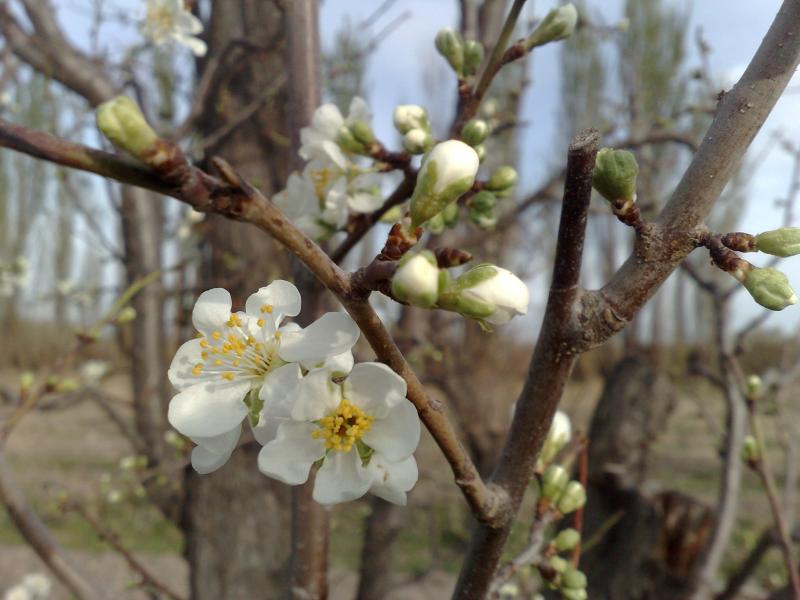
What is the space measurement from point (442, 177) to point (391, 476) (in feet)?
1.03

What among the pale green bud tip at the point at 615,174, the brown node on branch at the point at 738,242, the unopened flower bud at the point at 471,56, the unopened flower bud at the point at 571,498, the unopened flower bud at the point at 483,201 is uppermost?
the unopened flower bud at the point at 471,56

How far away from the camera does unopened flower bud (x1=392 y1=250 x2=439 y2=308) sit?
493 millimetres

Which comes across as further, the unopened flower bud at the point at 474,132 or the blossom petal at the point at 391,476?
the unopened flower bud at the point at 474,132

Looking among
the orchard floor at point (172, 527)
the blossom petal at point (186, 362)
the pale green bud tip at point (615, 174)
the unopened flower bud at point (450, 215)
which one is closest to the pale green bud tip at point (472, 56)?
the unopened flower bud at point (450, 215)

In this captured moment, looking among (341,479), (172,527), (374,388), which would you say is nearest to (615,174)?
(374,388)

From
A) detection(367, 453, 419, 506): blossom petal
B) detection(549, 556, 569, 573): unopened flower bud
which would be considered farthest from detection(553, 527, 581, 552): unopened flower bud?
detection(367, 453, 419, 506): blossom petal

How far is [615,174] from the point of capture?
595mm

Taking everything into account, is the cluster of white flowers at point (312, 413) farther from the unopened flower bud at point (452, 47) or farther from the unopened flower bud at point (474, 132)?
the unopened flower bud at point (452, 47)

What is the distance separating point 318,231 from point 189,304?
213cm

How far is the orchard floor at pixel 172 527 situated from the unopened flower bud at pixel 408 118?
194 centimetres

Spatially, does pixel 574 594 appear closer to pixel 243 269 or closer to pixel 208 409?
pixel 208 409

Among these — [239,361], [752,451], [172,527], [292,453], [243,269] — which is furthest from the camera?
[172,527]

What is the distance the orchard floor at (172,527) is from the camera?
4.74 m

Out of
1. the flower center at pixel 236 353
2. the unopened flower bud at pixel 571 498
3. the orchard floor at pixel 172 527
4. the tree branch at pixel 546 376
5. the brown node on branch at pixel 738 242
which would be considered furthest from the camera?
the orchard floor at pixel 172 527
